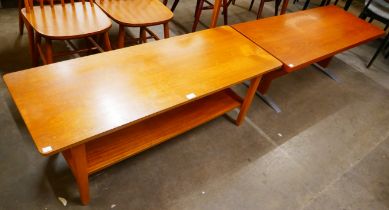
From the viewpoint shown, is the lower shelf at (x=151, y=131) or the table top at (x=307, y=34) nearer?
the lower shelf at (x=151, y=131)

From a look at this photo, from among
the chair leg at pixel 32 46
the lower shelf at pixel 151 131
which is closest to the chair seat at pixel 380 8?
the lower shelf at pixel 151 131

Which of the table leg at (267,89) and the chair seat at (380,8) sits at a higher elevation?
the chair seat at (380,8)

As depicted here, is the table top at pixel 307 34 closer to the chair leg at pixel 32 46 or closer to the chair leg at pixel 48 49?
the chair leg at pixel 48 49

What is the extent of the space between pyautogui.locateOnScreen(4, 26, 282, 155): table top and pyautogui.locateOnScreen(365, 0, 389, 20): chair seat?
76.7 inches

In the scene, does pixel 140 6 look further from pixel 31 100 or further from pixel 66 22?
pixel 31 100

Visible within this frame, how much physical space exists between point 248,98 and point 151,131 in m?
0.66

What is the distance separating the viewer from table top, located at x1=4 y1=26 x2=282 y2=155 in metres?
0.99

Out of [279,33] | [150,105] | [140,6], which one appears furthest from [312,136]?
[140,6]

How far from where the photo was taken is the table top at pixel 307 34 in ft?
5.56

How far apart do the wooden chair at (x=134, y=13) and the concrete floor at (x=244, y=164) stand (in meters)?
0.74

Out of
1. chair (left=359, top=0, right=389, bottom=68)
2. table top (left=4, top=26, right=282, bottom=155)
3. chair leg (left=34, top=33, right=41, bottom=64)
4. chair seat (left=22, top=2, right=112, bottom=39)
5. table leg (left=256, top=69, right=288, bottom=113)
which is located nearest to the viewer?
table top (left=4, top=26, right=282, bottom=155)

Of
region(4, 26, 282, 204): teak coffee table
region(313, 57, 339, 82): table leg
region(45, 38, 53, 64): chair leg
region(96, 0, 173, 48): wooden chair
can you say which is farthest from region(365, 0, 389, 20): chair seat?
region(45, 38, 53, 64): chair leg

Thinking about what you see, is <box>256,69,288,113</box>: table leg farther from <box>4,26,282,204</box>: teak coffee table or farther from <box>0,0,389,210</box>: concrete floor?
<box>4,26,282,204</box>: teak coffee table

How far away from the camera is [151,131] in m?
1.44
